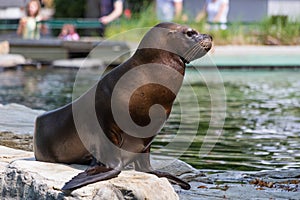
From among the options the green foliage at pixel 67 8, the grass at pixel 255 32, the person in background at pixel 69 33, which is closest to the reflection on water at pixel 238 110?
the grass at pixel 255 32

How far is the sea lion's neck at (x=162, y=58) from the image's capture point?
16.1 ft

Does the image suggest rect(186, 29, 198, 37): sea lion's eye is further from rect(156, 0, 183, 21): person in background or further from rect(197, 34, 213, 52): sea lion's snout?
rect(156, 0, 183, 21): person in background

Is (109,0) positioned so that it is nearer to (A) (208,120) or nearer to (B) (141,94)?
(A) (208,120)

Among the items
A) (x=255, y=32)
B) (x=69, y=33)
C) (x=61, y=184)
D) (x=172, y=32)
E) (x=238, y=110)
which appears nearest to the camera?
(x=61, y=184)

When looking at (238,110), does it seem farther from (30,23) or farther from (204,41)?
(30,23)

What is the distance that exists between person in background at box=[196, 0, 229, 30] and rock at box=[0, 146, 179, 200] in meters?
13.9

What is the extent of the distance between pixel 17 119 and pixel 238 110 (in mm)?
4050

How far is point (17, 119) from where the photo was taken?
7840 millimetres

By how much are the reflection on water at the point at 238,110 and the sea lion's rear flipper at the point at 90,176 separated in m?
2.16

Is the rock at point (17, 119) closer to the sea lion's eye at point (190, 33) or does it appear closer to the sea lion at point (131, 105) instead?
the sea lion at point (131, 105)

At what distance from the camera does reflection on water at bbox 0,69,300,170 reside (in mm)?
7297

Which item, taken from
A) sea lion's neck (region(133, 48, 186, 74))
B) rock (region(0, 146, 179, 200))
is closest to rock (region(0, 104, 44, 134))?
rock (region(0, 146, 179, 200))

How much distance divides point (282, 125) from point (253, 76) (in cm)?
664

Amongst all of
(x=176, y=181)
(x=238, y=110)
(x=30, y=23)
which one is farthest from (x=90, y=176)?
(x=30, y=23)
